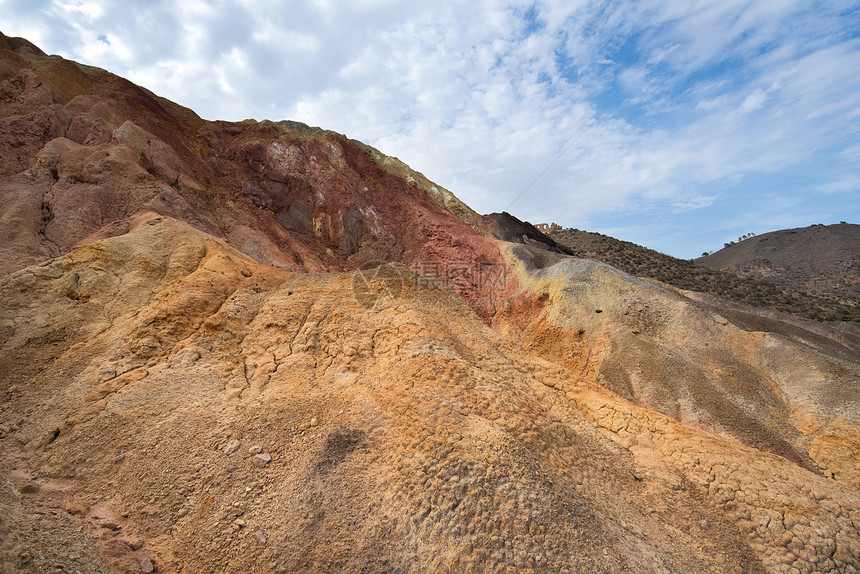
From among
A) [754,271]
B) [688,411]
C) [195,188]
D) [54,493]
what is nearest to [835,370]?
[688,411]

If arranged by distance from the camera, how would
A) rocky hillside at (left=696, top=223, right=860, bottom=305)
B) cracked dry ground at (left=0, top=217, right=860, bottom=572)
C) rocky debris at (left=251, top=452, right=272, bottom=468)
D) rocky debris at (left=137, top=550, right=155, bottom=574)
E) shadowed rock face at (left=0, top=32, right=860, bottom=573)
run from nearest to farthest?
rocky debris at (left=137, top=550, right=155, bottom=574)
cracked dry ground at (left=0, top=217, right=860, bottom=572)
shadowed rock face at (left=0, top=32, right=860, bottom=573)
rocky debris at (left=251, top=452, right=272, bottom=468)
rocky hillside at (left=696, top=223, right=860, bottom=305)

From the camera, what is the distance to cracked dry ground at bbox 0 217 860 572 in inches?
194

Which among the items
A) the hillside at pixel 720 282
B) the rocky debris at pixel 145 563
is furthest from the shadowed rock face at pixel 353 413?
the hillside at pixel 720 282

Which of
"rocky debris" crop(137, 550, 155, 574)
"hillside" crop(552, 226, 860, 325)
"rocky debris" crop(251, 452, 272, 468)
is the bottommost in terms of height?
"rocky debris" crop(137, 550, 155, 574)

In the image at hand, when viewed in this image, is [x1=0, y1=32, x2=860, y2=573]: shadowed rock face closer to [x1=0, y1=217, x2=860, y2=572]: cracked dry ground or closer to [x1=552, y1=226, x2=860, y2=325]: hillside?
[x1=0, y1=217, x2=860, y2=572]: cracked dry ground

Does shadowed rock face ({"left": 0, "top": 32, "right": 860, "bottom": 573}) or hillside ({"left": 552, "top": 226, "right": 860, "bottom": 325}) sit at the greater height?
hillside ({"left": 552, "top": 226, "right": 860, "bottom": 325})

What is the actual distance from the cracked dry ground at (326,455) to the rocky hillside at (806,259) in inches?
1630

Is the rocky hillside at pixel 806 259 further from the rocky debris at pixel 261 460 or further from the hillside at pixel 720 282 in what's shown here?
the rocky debris at pixel 261 460

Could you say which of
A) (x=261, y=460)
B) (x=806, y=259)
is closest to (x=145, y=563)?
(x=261, y=460)

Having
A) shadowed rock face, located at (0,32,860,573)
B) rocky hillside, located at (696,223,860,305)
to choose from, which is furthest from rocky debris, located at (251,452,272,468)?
rocky hillside, located at (696,223,860,305)

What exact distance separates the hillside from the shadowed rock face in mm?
16795

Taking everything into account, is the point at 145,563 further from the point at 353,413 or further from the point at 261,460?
the point at 353,413

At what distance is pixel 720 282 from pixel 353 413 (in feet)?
124

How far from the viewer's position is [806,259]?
4766 cm
